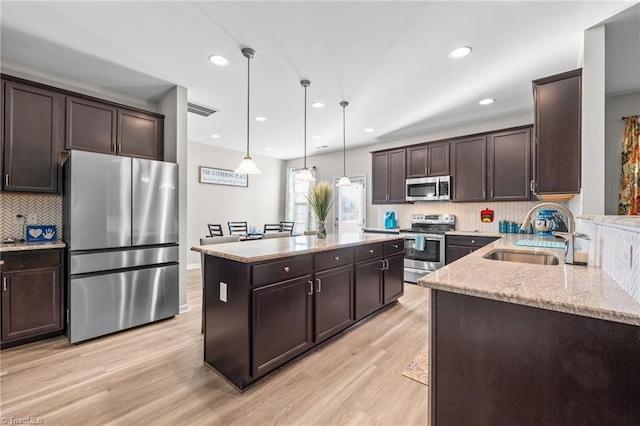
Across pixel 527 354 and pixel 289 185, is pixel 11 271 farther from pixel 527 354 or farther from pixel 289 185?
pixel 289 185

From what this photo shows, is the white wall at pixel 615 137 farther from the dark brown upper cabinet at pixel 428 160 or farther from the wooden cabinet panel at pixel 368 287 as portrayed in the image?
the wooden cabinet panel at pixel 368 287

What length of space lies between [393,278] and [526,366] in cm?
257

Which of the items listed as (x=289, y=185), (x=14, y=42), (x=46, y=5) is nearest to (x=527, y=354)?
(x=46, y=5)

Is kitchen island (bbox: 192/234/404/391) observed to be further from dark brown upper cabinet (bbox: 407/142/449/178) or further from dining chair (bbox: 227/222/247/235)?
dining chair (bbox: 227/222/247/235)

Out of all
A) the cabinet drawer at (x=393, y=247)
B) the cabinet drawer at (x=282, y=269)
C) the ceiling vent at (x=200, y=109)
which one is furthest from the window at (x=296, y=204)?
the cabinet drawer at (x=282, y=269)

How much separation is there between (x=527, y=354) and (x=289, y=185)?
6.94 m

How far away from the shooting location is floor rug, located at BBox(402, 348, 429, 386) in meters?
2.09

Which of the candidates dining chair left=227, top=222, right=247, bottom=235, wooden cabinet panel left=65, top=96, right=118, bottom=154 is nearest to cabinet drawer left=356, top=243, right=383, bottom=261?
wooden cabinet panel left=65, top=96, right=118, bottom=154

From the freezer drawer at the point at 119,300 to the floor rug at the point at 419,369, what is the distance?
265 centimetres

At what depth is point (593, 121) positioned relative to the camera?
2400 mm

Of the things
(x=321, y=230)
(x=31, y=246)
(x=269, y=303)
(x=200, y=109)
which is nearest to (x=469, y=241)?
(x=321, y=230)

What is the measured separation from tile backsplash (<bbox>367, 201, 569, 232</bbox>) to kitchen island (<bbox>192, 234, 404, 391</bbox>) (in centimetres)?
298

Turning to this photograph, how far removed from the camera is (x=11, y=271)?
2.56 m

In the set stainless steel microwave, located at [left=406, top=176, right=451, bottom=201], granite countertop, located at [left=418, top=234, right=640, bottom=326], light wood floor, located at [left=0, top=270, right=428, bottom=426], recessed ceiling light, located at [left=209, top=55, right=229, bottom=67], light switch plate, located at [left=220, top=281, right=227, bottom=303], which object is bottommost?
light wood floor, located at [left=0, top=270, right=428, bottom=426]
